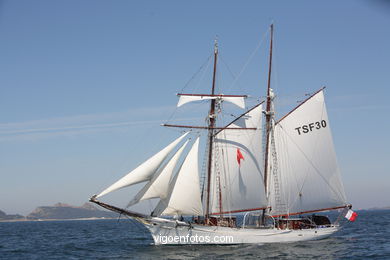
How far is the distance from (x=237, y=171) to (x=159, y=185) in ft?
32.5

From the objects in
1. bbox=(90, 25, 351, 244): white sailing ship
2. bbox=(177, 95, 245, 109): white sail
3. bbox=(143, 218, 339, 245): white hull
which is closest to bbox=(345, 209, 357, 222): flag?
bbox=(90, 25, 351, 244): white sailing ship

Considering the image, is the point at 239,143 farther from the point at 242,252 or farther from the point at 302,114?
the point at 242,252

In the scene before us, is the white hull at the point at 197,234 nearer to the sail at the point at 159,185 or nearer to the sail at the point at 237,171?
the sail at the point at 159,185

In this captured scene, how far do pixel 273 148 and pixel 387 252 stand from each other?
16.9 metres

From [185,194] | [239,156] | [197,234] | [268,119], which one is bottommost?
[197,234]

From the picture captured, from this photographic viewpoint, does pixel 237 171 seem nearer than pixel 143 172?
No

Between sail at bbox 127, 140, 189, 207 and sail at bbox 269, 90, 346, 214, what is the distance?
47.0ft

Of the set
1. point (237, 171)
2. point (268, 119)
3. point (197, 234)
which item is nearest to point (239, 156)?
point (237, 171)

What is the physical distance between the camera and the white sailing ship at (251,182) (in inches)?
1778

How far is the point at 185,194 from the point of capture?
45.0 m

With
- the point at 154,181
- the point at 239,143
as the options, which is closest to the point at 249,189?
the point at 239,143

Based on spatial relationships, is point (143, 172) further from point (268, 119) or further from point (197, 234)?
point (268, 119)

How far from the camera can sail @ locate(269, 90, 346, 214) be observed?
172ft

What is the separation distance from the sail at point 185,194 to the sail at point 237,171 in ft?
11.8
